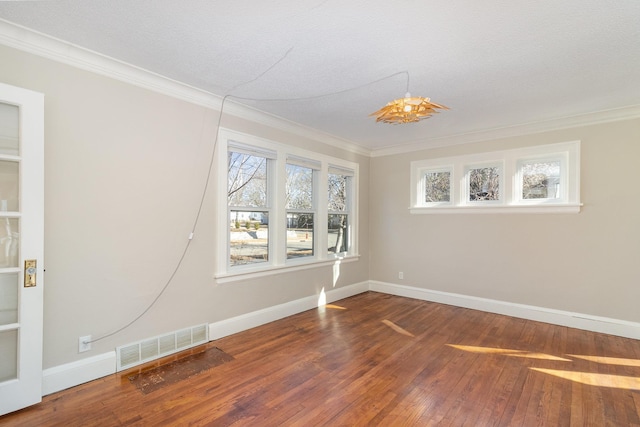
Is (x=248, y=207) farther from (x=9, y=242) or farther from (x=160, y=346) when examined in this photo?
(x=9, y=242)

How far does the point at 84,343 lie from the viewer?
8.02 ft

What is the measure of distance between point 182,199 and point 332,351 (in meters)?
2.15

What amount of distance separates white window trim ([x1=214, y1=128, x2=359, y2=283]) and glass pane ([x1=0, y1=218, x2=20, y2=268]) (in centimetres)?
156

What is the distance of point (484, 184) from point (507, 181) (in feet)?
1.06

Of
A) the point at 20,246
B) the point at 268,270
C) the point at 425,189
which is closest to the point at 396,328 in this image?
the point at 268,270

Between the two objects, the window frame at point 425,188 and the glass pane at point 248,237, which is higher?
the window frame at point 425,188

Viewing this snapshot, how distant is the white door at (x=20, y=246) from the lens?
2070mm

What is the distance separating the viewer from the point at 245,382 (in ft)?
8.14

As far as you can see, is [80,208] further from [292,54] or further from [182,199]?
[292,54]

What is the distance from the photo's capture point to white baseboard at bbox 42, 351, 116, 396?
2270 millimetres

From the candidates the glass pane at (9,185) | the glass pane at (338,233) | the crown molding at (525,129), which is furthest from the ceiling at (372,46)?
the glass pane at (338,233)

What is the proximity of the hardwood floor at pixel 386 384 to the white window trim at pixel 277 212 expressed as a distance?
753mm

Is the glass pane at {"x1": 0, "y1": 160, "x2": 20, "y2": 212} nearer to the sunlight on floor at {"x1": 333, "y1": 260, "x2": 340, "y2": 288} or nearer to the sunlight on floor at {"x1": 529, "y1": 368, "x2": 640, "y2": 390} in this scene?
the sunlight on floor at {"x1": 333, "y1": 260, "x2": 340, "y2": 288}

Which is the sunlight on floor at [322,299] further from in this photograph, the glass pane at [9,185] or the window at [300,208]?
the glass pane at [9,185]
